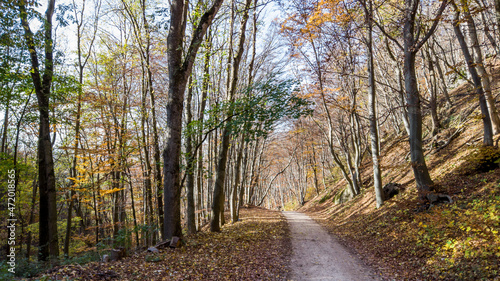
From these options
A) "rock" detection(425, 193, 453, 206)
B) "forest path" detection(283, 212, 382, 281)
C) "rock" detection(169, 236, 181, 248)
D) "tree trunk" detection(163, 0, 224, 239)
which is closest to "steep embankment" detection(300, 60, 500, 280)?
"rock" detection(425, 193, 453, 206)

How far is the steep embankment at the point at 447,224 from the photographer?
4.36 m

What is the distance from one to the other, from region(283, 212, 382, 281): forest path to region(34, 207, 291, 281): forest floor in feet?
1.17

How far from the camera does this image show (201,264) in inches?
210

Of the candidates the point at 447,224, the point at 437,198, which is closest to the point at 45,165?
the point at 447,224

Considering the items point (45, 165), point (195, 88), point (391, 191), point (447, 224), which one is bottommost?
point (447, 224)

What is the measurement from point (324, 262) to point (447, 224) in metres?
2.89

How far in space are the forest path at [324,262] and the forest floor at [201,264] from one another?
356 mm

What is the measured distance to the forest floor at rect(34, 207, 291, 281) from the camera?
4.17 metres

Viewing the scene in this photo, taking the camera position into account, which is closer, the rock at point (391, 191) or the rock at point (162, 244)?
the rock at point (162, 244)

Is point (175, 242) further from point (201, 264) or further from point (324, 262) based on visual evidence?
point (324, 262)

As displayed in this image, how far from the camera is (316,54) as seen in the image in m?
14.5

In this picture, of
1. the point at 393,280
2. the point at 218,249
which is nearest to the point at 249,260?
the point at 218,249

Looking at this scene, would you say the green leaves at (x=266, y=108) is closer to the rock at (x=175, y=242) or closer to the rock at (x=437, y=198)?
the rock at (x=175, y=242)

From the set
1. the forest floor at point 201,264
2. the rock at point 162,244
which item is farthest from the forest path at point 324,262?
the rock at point 162,244
